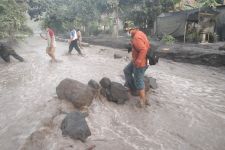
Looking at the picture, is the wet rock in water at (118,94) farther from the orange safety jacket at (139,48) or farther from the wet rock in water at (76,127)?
the wet rock in water at (76,127)

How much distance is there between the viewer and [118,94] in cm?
723

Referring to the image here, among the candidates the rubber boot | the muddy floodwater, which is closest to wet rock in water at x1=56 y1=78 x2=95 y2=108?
the muddy floodwater

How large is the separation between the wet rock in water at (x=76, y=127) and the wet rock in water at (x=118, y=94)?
199 cm

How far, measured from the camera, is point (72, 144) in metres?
4.92

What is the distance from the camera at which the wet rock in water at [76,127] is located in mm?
5027

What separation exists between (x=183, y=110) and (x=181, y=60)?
8596 mm

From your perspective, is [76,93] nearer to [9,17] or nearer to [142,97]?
[142,97]

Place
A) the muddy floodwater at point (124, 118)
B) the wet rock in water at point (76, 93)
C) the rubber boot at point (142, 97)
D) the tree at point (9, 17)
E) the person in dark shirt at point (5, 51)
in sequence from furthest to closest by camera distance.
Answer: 1. the tree at point (9, 17)
2. the person in dark shirt at point (5, 51)
3. the rubber boot at point (142, 97)
4. the wet rock in water at point (76, 93)
5. the muddy floodwater at point (124, 118)

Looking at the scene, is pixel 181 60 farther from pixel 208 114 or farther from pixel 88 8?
pixel 88 8

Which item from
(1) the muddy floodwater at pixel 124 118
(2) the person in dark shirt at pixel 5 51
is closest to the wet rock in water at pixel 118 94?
(1) the muddy floodwater at pixel 124 118

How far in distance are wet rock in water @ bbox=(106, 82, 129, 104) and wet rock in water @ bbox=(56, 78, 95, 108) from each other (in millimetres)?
494

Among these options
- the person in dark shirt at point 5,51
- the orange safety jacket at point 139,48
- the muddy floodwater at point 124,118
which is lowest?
the muddy floodwater at point 124,118

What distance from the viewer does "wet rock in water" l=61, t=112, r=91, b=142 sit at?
503 centimetres

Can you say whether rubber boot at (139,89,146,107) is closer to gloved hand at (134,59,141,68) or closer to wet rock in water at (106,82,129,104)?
wet rock in water at (106,82,129,104)
